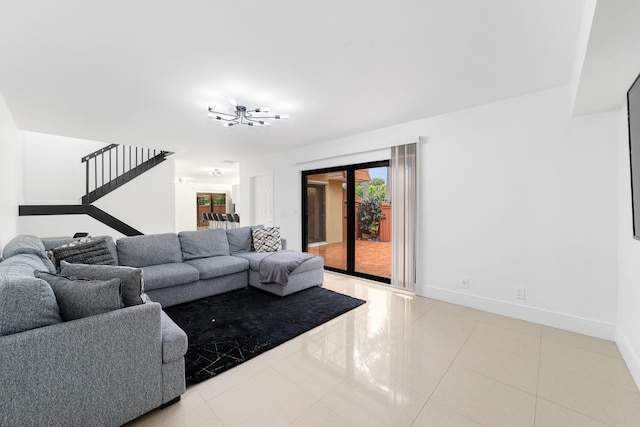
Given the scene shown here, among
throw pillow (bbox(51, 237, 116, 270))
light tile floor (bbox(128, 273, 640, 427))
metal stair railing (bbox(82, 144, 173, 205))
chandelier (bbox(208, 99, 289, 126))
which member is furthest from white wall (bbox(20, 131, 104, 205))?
light tile floor (bbox(128, 273, 640, 427))

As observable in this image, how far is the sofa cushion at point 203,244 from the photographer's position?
3.95 metres

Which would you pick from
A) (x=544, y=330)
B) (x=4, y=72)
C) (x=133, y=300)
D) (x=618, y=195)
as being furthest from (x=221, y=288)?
(x=618, y=195)

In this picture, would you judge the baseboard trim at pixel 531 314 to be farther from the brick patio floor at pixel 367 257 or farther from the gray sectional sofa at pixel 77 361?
the gray sectional sofa at pixel 77 361

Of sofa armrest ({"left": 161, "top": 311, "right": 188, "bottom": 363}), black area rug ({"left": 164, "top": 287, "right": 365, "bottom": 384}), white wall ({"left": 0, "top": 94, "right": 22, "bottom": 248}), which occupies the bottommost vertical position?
black area rug ({"left": 164, "top": 287, "right": 365, "bottom": 384})

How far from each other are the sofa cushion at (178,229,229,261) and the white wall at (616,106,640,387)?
451 cm

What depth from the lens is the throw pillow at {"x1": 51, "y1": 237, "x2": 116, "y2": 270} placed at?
2660mm

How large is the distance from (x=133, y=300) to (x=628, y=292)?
3.74m

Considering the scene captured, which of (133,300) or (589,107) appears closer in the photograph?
(133,300)

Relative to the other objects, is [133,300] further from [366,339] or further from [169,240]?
[169,240]

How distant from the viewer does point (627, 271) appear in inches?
88.6

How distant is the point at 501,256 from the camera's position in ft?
10.3

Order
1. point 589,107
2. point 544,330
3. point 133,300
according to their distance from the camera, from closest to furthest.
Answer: point 133,300 → point 589,107 → point 544,330

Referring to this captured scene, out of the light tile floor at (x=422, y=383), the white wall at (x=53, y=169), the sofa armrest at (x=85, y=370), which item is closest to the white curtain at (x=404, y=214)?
the light tile floor at (x=422, y=383)

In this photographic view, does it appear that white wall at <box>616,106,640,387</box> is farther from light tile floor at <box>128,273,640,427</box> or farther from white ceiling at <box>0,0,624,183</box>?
white ceiling at <box>0,0,624,183</box>
